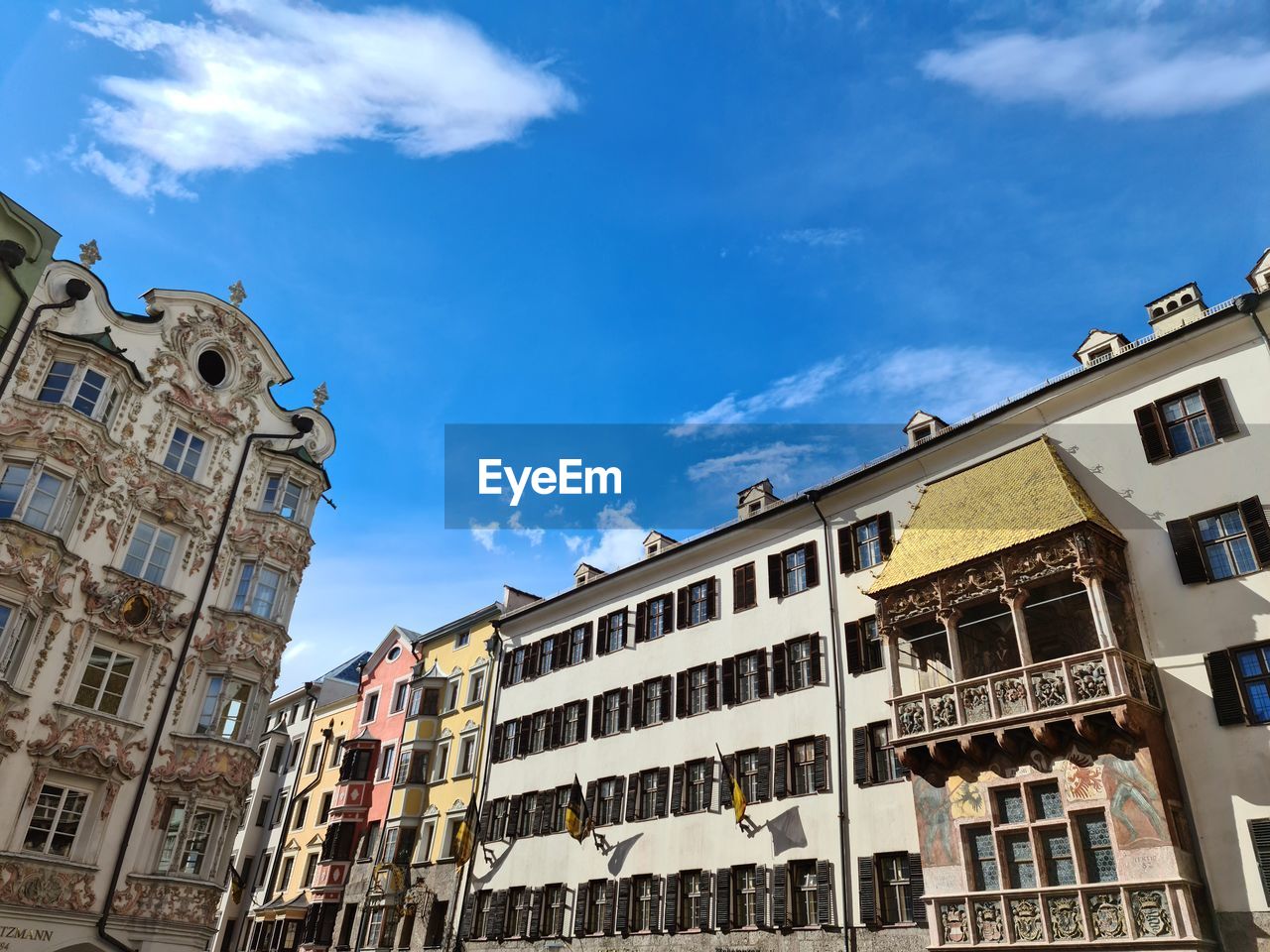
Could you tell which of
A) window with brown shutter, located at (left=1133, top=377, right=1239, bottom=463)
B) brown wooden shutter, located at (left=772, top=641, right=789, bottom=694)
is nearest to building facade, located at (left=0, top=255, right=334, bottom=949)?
brown wooden shutter, located at (left=772, top=641, right=789, bottom=694)

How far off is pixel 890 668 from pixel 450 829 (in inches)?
946

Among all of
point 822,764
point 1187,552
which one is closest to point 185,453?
point 822,764

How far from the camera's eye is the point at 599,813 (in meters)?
36.2

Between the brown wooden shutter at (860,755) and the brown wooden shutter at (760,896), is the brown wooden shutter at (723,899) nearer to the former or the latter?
the brown wooden shutter at (760,896)

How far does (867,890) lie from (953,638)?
739 cm

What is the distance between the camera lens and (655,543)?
41156mm

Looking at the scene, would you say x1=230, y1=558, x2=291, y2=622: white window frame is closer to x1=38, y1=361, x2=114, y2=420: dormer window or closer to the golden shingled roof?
x1=38, y1=361, x2=114, y2=420: dormer window

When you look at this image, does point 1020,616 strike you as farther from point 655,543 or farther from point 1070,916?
point 655,543

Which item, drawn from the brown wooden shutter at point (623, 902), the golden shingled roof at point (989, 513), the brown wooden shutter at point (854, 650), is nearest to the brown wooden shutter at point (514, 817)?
the brown wooden shutter at point (623, 902)

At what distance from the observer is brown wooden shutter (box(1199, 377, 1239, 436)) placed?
2464 centimetres

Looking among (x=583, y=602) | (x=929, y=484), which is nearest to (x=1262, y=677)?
(x=929, y=484)

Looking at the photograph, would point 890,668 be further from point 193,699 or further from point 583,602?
point 193,699

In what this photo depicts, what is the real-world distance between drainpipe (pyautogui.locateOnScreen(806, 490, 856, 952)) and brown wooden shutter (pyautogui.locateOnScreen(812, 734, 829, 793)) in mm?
469

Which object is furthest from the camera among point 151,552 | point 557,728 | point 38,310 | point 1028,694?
point 557,728
